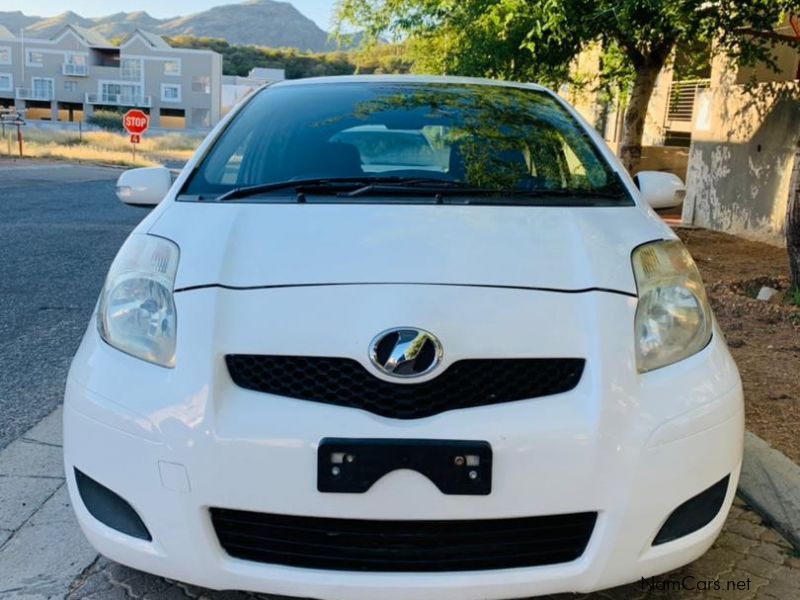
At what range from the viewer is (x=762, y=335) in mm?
4836

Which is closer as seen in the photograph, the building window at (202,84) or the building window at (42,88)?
the building window at (202,84)

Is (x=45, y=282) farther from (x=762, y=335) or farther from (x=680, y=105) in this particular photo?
(x=680, y=105)

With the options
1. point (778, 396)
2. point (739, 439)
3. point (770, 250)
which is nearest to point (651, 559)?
point (739, 439)

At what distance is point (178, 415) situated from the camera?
5.79ft

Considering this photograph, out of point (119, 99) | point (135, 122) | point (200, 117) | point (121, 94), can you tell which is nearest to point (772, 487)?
point (135, 122)

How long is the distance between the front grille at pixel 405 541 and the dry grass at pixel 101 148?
26.6 metres

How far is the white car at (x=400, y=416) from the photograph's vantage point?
67.8 inches

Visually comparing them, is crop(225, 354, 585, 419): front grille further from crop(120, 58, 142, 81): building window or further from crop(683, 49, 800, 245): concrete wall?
crop(120, 58, 142, 81): building window

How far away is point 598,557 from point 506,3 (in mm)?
6154

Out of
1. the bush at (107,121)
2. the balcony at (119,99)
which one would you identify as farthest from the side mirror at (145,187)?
the balcony at (119,99)

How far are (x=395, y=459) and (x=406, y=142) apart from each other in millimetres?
1695

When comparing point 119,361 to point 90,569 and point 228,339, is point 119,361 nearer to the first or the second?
point 228,339

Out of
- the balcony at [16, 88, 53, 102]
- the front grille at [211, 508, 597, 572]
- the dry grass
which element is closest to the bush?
the balcony at [16, 88, 53, 102]

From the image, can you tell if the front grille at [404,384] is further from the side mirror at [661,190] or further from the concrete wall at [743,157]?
the concrete wall at [743,157]
